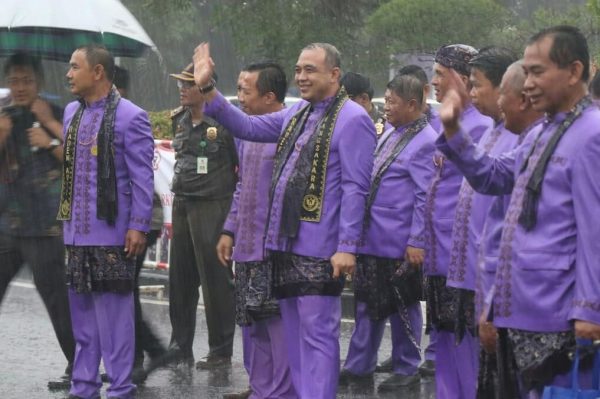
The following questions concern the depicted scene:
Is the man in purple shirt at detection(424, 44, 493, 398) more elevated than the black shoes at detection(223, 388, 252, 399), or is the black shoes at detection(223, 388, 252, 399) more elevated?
the man in purple shirt at detection(424, 44, 493, 398)

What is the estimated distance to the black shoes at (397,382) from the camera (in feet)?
31.0

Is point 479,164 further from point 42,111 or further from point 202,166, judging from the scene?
point 202,166

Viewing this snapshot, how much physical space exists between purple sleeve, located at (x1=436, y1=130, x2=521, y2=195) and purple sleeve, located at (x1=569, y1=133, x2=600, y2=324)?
0.45 m

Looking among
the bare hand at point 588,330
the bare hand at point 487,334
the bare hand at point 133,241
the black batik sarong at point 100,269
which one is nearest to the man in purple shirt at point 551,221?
the bare hand at point 588,330

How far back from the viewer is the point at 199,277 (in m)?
10.6

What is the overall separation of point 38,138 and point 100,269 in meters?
1.02

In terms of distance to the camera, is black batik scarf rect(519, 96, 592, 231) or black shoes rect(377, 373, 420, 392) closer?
black batik scarf rect(519, 96, 592, 231)

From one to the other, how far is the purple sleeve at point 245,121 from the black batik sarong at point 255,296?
2.41ft

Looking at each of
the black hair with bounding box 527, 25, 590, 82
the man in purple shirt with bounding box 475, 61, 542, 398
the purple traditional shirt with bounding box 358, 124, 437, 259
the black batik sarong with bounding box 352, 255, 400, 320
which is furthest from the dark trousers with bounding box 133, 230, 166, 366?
the black hair with bounding box 527, 25, 590, 82

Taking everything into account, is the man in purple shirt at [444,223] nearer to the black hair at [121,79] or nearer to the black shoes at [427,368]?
the black shoes at [427,368]

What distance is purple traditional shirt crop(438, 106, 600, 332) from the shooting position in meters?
5.31

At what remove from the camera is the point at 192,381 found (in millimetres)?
9562

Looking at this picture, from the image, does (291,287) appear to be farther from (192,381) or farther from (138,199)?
(192,381)

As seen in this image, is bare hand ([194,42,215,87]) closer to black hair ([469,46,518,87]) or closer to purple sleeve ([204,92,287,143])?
purple sleeve ([204,92,287,143])
